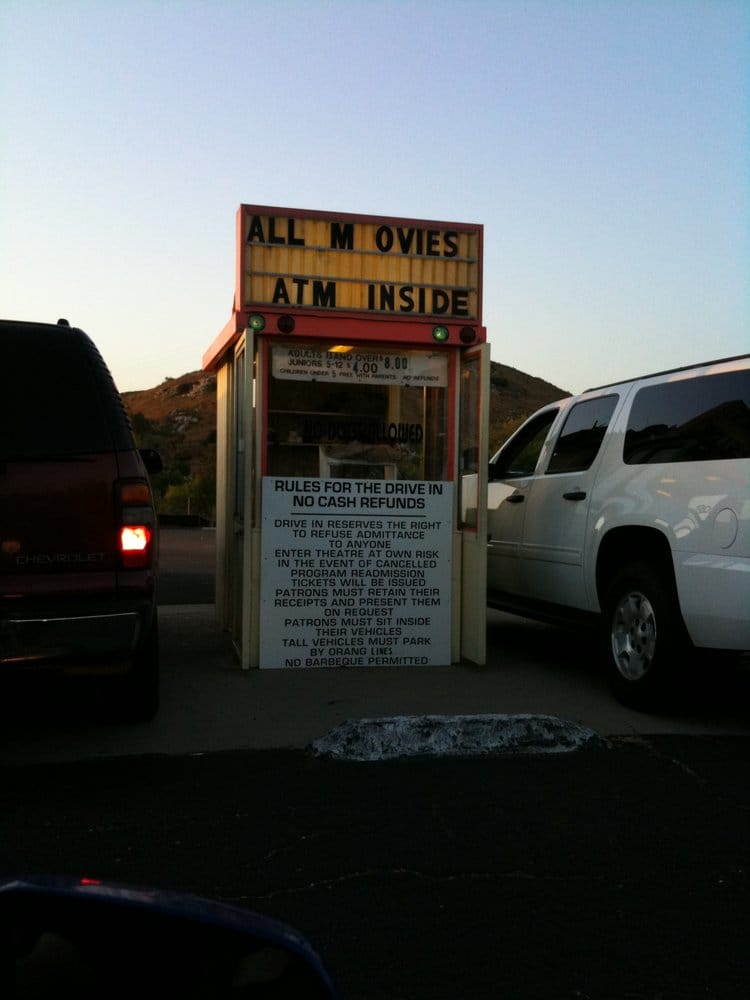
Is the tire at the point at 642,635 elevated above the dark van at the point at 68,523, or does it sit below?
below

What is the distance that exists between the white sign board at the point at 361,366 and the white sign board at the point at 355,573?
0.88 meters

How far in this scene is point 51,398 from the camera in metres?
5.35

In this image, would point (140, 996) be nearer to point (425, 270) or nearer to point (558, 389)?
point (425, 270)

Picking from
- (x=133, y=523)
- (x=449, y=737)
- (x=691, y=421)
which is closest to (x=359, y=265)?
(x=691, y=421)

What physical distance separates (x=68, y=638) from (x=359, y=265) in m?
4.20

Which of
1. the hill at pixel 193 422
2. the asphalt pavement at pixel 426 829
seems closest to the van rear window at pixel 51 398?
the asphalt pavement at pixel 426 829

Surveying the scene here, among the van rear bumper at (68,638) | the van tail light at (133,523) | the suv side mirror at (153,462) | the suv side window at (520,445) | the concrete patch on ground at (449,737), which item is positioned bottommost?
the concrete patch on ground at (449,737)

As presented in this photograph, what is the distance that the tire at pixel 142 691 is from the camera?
606 centimetres

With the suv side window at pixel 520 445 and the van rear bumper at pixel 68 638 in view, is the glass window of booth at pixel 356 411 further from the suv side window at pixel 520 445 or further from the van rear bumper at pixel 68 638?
the van rear bumper at pixel 68 638

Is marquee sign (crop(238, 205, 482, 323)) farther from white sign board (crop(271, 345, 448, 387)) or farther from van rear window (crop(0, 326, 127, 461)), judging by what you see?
van rear window (crop(0, 326, 127, 461))

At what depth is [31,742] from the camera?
6094mm

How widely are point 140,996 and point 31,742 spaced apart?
5.14m

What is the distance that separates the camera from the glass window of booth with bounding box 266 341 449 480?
8.51 metres

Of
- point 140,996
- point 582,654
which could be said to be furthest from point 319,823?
point 582,654
